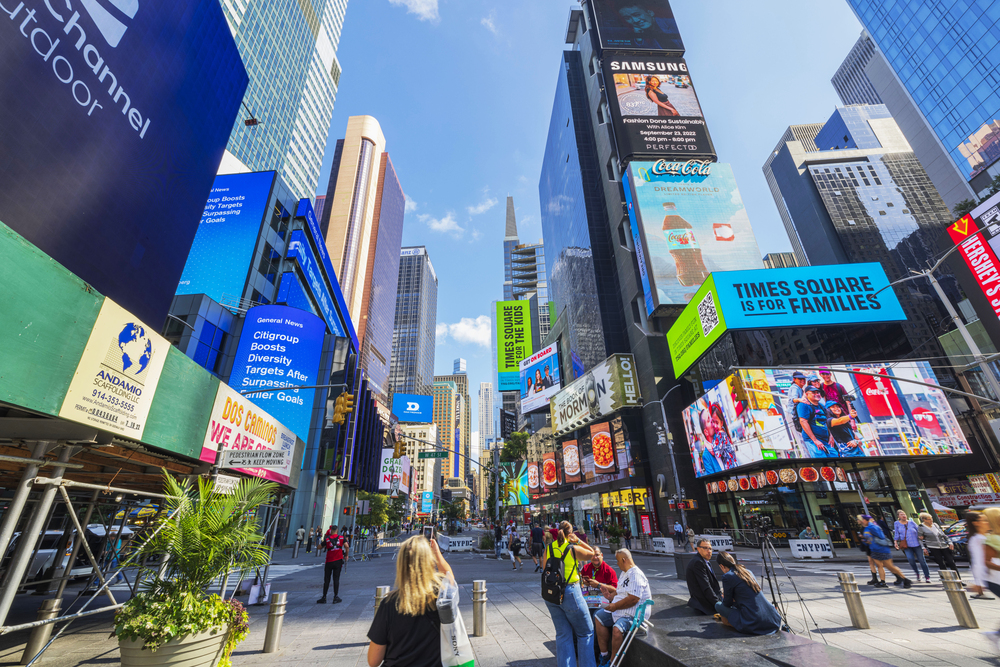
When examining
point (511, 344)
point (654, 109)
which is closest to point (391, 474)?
point (511, 344)

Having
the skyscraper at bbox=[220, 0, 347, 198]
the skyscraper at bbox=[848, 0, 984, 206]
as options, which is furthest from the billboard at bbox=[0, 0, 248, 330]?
the skyscraper at bbox=[848, 0, 984, 206]

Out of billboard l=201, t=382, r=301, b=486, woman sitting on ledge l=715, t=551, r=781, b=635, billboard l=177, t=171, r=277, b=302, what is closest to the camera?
woman sitting on ledge l=715, t=551, r=781, b=635

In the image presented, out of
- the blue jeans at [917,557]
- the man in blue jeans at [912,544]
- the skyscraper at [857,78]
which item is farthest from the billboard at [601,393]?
the skyscraper at [857,78]

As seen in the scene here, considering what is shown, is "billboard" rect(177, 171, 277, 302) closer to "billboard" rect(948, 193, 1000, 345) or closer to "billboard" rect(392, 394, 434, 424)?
"billboard" rect(392, 394, 434, 424)

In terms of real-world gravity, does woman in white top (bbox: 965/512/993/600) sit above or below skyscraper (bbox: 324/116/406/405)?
below

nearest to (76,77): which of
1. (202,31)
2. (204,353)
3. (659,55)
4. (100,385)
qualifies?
(202,31)

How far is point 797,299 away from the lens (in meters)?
34.7

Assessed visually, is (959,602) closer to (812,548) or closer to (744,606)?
(744,606)

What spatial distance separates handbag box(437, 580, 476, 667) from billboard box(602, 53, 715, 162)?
191 feet

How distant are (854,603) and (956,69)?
246ft

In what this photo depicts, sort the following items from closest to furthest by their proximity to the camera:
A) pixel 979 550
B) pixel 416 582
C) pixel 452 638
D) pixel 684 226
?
pixel 452 638
pixel 416 582
pixel 979 550
pixel 684 226

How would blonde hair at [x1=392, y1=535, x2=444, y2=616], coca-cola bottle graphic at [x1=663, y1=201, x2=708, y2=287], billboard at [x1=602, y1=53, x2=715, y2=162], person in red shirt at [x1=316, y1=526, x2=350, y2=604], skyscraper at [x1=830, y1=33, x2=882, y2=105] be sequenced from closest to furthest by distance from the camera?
blonde hair at [x1=392, y1=535, x2=444, y2=616] → person in red shirt at [x1=316, y1=526, x2=350, y2=604] → coca-cola bottle graphic at [x1=663, y1=201, x2=708, y2=287] → billboard at [x1=602, y1=53, x2=715, y2=162] → skyscraper at [x1=830, y1=33, x2=882, y2=105]

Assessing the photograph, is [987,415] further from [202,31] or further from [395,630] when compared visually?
[202,31]

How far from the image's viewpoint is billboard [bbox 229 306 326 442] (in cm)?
3138
